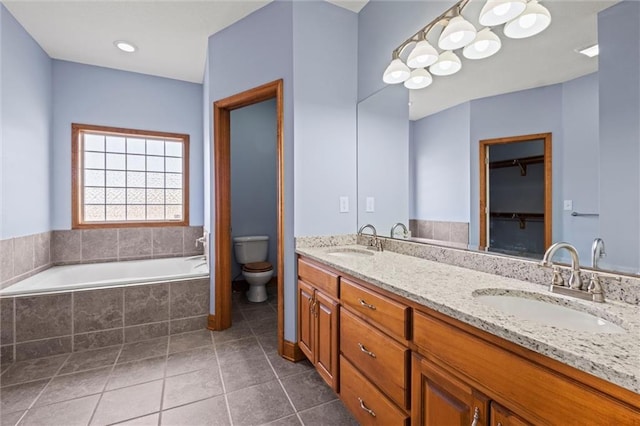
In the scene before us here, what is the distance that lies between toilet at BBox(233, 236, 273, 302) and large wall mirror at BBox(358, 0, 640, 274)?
1981 mm

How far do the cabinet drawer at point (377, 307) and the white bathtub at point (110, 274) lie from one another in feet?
5.80

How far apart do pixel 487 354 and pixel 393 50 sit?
1963 millimetres

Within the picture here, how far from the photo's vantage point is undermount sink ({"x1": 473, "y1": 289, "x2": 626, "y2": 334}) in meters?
0.86

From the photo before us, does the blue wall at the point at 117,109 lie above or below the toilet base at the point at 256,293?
above

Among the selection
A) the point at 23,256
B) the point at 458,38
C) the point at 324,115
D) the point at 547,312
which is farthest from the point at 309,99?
the point at 23,256

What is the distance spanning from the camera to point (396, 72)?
6.31ft

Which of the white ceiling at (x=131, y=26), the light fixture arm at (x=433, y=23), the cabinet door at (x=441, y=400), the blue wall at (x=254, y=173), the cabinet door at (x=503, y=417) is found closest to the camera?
the cabinet door at (x=503, y=417)

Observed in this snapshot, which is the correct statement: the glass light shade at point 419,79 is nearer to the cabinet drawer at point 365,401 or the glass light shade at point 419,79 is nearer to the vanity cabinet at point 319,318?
the vanity cabinet at point 319,318

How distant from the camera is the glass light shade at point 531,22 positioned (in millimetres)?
1187

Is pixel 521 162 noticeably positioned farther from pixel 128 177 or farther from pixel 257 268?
pixel 128 177

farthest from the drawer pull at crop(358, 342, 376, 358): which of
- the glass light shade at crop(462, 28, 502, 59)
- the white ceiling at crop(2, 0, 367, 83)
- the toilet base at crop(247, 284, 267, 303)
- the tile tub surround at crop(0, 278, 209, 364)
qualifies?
the white ceiling at crop(2, 0, 367, 83)

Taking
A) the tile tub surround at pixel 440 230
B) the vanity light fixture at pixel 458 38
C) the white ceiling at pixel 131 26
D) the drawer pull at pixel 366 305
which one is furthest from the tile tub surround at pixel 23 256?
the vanity light fixture at pixel 458 38

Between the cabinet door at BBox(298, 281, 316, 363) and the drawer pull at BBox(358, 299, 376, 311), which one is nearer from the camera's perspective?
the drawer pull at BBox(358, 299, 376, 311)

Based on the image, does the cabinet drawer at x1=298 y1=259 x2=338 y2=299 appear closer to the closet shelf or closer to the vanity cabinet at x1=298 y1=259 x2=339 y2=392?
the vanity cabinet at x1=298 y1=259 x2=339 y2=392
